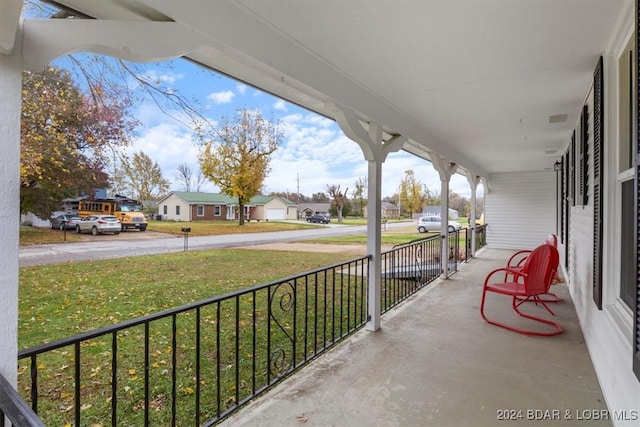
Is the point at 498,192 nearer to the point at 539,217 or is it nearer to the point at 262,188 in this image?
the point at 539,217

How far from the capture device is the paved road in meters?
4.25

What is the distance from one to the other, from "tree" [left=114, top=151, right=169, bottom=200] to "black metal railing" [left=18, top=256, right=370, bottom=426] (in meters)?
1.67

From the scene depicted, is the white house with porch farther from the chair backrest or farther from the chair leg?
the chair leg

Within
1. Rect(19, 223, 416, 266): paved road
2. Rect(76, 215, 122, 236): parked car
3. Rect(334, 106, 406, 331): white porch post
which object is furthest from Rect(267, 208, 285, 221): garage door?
Rect(334, 106, 406, 331): white porch post

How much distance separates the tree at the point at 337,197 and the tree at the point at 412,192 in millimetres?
3920

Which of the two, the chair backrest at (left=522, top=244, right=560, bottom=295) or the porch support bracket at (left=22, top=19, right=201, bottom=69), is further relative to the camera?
the chair backrest at (left=522, top=244, right=560, bottom=295)

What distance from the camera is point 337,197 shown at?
11898 millimetres

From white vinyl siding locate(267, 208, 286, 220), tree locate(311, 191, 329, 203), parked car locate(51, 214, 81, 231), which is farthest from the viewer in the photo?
tree locate(311, 191, 329, 203)

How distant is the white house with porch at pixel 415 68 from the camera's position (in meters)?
1.09

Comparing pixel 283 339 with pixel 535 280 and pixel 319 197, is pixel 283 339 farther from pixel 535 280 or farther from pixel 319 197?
pixel 319 197

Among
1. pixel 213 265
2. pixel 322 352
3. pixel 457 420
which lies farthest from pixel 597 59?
pixel 213 265

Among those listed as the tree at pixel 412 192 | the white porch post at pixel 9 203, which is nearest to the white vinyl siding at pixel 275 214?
the white porch post at pixel 9 203

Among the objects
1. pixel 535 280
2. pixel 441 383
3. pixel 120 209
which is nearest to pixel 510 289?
pixel 535 280

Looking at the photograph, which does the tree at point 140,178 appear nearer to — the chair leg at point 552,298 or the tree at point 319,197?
the chair leg at point 552,298
